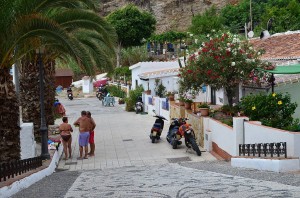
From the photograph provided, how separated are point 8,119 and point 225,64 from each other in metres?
8.88

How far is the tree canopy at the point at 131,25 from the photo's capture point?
235ft

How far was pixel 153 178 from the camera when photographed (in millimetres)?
11398

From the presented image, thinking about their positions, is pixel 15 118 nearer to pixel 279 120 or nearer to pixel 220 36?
pixel 279 120

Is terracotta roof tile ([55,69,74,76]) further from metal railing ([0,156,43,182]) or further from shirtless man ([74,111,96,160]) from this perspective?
metal railing ([0,156,43,182])

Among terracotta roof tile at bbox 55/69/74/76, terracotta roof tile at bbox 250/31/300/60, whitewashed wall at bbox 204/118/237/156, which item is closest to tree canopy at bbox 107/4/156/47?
terracotta roof tile at bbox 55/69/74/76

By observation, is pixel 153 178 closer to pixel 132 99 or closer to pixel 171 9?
pixel 132 99

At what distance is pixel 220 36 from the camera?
1958 centimetres

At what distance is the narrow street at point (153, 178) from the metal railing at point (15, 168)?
42cm

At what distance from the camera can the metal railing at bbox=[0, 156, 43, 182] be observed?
9164mm

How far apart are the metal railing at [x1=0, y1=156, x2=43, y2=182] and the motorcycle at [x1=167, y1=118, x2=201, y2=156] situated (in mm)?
5986

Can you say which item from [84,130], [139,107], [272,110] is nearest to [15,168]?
[84,130]

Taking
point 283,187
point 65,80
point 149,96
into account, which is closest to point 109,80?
point 65,80

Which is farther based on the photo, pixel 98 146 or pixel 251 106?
pixel 98 146

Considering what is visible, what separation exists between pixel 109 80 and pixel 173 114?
37578 millimetres
